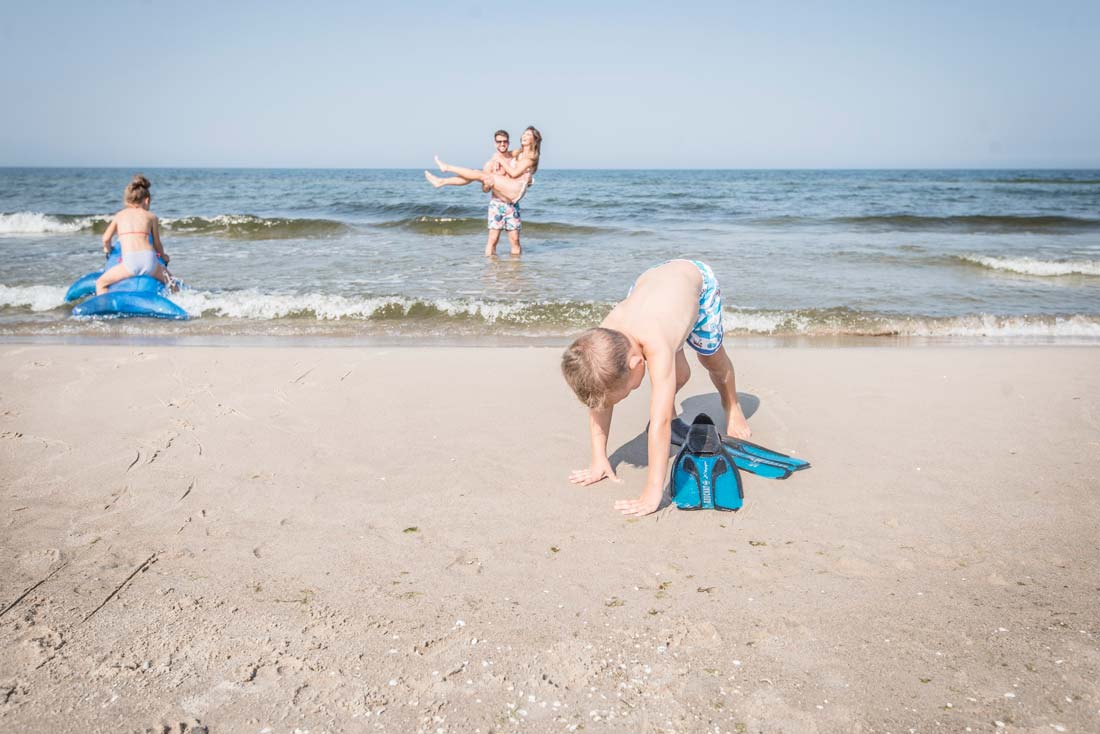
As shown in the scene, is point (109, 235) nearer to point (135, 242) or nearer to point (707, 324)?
point (135, 242)

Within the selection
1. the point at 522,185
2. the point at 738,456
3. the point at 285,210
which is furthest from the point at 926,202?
the point at 738,456

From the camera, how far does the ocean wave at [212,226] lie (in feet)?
57.0

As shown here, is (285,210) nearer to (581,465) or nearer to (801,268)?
(801,268)

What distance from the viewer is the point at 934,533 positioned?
10.5 feet

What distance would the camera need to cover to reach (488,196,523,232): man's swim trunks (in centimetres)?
1183

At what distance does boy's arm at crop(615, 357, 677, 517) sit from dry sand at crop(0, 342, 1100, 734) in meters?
0.09

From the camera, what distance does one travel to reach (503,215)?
1188 centimetres

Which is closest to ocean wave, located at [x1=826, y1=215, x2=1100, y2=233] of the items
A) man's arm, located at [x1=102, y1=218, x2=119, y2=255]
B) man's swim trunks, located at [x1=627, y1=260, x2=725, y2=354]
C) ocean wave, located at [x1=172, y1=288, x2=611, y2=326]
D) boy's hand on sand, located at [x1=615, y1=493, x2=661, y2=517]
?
ocean wave, located at [x1=172, y1=288, x2=611, y2=326]

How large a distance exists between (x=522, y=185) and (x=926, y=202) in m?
18.9

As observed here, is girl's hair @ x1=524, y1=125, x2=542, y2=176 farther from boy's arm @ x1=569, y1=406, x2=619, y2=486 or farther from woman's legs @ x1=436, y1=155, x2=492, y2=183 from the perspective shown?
boy's arm @ x1=569, y1=406, x2=619, y2=486

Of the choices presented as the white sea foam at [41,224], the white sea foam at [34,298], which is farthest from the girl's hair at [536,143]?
the white sea foam at [41,224]

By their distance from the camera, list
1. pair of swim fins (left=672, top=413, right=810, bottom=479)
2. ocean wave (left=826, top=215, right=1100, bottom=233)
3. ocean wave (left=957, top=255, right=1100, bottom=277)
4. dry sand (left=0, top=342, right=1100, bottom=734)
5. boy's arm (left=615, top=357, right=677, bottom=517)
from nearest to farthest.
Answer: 1. dry sand (left=0, top=342, right=1100, bottom=734)
2. boy's arm (left=615, top=357, right=677, bottom=517)
3. pair of swim fins (left=672, top=413, right=810, bottom=479)
4. ocean wave (left=957, top=255, right=1100, bottom=277)
5. ocean wave (left=826, top=215, right=1100, bottom=233)

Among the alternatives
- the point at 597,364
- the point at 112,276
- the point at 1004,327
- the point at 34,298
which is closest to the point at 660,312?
the point at 597,364

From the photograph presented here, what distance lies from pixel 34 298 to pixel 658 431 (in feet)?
27.8
